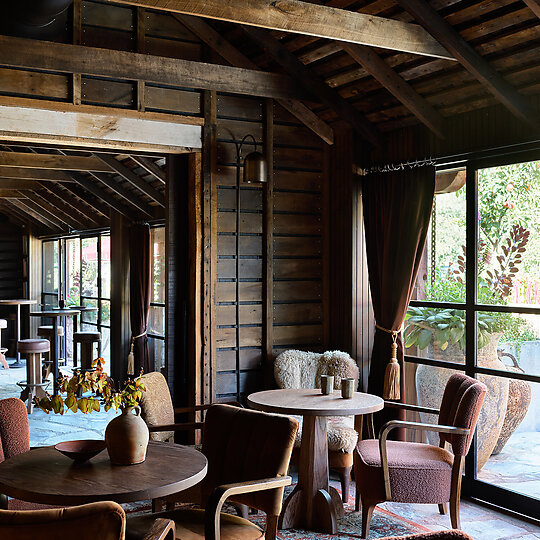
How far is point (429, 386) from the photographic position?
4914mm

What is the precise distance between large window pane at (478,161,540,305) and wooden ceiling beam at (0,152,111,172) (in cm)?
441

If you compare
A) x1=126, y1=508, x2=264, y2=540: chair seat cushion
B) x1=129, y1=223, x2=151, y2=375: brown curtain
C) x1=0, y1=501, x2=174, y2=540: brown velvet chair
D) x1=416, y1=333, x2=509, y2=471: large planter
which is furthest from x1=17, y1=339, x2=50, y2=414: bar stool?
x1=0, y1=501, x2=174, y2=540: brown velvet chair

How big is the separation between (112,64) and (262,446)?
2749mm

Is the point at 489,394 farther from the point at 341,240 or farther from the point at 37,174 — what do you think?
the point at 37,174

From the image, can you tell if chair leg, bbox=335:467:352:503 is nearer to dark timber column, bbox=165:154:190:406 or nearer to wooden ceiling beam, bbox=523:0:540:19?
dark timber column, bbox=165:154:190:406

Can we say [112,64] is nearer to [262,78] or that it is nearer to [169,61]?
[169,61]

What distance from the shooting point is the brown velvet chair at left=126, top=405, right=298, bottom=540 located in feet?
9.02

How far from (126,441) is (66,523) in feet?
2.76

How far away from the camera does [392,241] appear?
16.2 feet

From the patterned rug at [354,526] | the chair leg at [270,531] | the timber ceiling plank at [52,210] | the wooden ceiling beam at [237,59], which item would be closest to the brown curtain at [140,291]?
the timber ceiling plank at [52,210]

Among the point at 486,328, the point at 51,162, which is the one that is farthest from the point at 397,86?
the point at 51,162

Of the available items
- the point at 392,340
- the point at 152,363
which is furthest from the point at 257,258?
the point at 152,363

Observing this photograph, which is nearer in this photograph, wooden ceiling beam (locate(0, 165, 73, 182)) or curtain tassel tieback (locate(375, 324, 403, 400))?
curtain tassel tieback (locate(375, 324, 403, 400))

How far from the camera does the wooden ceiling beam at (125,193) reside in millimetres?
7977
